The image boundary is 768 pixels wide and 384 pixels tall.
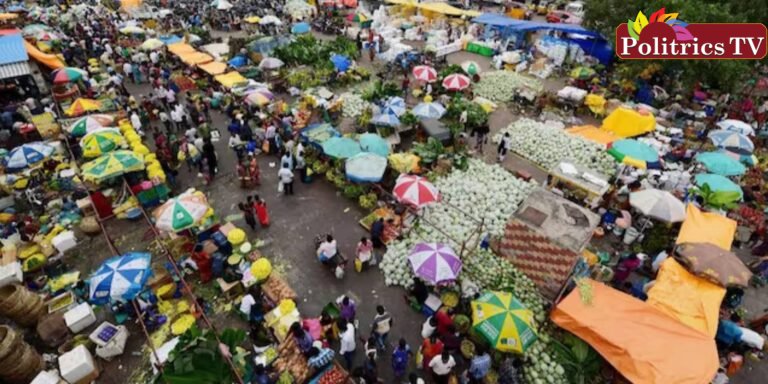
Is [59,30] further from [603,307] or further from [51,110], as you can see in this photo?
[603,307]

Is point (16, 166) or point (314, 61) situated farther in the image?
point (314, 61)

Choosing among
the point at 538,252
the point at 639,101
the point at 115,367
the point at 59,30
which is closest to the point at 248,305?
the point at 115,367

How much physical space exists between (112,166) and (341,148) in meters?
7.71

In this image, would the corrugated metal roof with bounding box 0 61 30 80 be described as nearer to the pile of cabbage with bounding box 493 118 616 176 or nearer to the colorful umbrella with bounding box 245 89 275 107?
the colorful umbrella with bounding box 245 89 275 107

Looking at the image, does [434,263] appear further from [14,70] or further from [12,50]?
[12,50]

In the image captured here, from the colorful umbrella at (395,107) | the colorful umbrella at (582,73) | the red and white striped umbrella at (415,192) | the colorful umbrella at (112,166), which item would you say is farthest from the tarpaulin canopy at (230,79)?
Result: the colorful umbrella at (582,73)

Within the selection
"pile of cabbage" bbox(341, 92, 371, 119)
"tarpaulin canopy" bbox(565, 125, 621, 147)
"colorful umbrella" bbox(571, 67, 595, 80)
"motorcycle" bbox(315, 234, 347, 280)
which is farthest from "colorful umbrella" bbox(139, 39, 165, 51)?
"colorful umbrella" bbox(571, 67, 595, 80)

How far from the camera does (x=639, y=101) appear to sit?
21.6 metres

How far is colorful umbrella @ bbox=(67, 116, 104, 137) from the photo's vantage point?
15320 millimetres

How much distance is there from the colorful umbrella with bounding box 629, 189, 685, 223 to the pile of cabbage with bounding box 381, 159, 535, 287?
3.61 meters

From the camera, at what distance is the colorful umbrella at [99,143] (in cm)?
1385

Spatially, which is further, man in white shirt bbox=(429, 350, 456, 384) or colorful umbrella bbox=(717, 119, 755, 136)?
colorful umbrella bbox=(717, 119, 755, 136)

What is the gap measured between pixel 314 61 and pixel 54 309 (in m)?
19.5

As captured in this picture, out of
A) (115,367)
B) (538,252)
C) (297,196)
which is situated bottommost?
(115,367)
